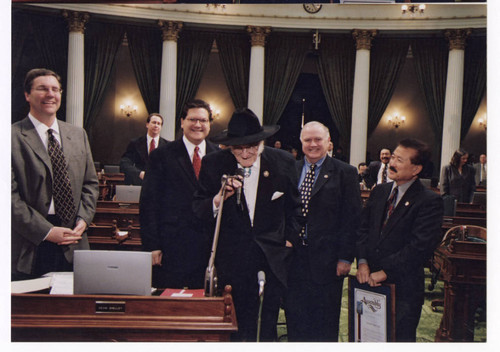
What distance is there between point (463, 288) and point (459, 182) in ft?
5.60

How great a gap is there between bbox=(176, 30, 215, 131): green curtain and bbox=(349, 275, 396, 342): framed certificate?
7057 millimetres

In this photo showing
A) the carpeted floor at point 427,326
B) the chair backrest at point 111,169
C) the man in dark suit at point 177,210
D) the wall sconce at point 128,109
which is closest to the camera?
the man in dark suit at point 177,210

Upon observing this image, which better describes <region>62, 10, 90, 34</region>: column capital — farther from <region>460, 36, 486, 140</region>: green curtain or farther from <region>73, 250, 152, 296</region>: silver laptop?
<region>460, 36, 486, 140</region>: green curtain

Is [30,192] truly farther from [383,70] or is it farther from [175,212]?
[383,70]

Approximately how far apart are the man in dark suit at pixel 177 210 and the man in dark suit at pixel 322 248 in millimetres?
577

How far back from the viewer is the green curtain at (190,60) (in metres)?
8.58

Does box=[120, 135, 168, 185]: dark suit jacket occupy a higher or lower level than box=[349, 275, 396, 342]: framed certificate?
higher

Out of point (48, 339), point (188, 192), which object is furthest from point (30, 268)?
point (188, 192)

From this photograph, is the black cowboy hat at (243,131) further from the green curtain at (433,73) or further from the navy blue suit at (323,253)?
the green curtain at (433,73)

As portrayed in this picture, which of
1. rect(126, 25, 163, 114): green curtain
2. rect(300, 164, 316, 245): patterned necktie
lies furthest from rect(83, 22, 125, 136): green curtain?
rect(300, 164, 316, 245): patterned necktie

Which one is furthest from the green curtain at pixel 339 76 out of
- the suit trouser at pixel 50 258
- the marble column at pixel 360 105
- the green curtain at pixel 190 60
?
the suit trouser at pixel 50 258

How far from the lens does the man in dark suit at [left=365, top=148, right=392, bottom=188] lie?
5.01 m

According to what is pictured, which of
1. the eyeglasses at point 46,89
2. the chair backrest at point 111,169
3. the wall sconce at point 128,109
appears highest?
the wall sconce at point 128,109

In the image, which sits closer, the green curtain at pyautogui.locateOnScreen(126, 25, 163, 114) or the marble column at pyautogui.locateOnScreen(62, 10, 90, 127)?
the marble column at pyautogui.locateOnScreen(62, 10, 90, 127)
